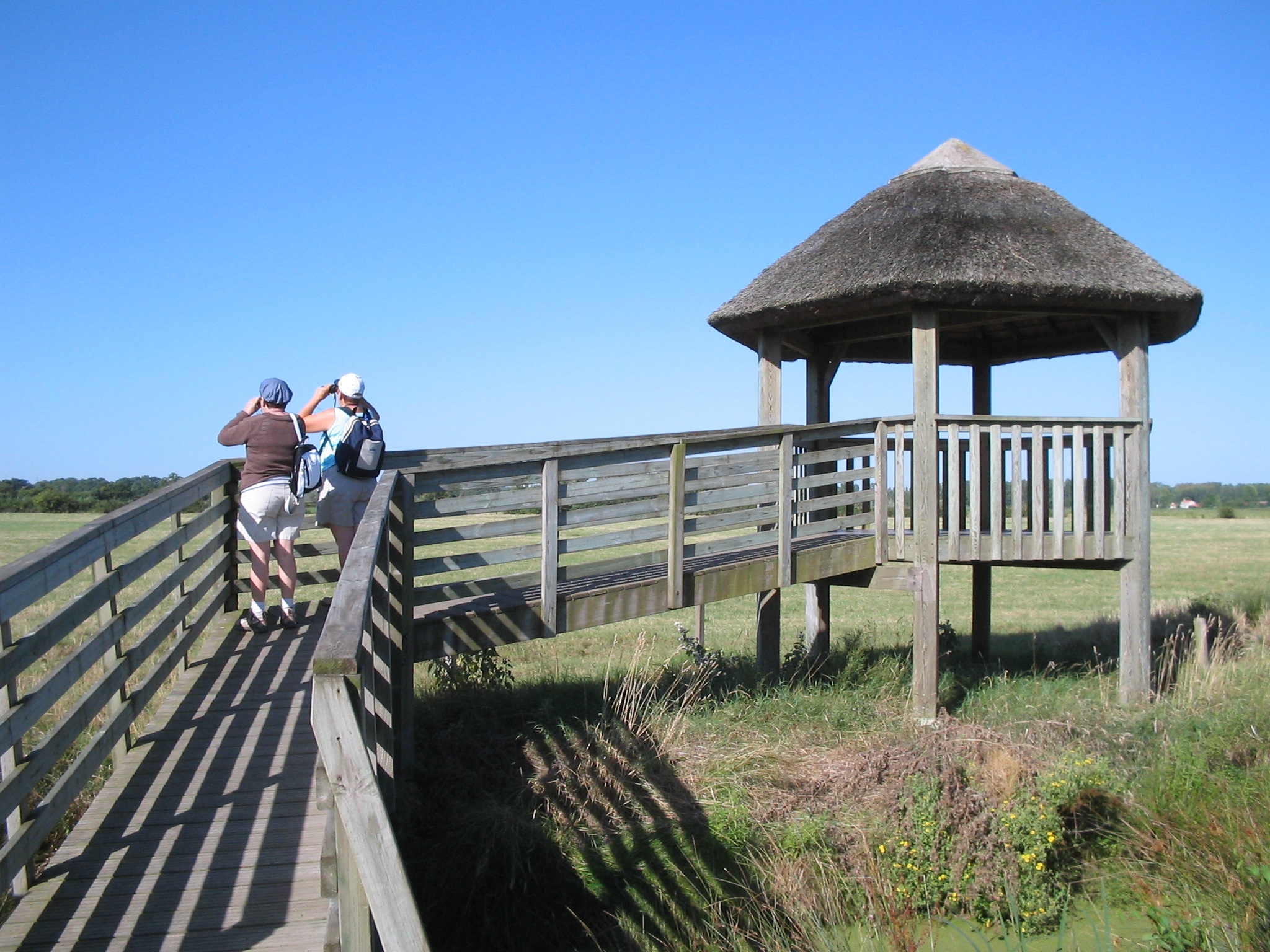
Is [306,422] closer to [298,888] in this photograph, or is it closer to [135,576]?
[135,576]

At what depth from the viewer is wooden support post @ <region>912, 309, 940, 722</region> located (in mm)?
8805

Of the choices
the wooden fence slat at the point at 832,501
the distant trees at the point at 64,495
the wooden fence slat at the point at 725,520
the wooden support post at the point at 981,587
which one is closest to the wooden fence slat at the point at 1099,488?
the wooden fence slat at the point at 832,501

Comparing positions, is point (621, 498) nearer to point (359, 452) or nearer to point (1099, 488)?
point (359, 452)

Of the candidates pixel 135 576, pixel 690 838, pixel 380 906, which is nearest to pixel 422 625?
pixel 135 576

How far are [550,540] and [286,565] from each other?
1.90 meters

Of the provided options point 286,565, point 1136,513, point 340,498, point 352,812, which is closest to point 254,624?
point 286,565

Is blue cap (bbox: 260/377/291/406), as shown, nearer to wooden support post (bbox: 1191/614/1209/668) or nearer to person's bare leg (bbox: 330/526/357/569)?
person's bare leg (bbox: 330/526/357/569)

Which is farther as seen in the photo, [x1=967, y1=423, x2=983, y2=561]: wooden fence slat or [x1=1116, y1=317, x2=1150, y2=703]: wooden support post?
[x1=1116, y1=317, x2=1150, y2=703]: wooden support post

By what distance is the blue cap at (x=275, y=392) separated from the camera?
22.4 ft

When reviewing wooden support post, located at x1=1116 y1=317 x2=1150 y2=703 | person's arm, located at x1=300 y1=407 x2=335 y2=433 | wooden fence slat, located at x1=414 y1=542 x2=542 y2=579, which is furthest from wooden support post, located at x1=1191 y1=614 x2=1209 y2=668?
person's arm, located at x1=300 y1=407 x2=335 y2=433

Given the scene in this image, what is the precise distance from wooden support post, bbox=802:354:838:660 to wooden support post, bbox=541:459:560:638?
5090 mm

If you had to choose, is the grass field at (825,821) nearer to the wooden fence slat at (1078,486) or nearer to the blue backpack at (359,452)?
the wooden fence slat at (1078,486)

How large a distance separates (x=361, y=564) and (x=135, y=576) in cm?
227

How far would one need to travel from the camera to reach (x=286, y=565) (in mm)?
6906
